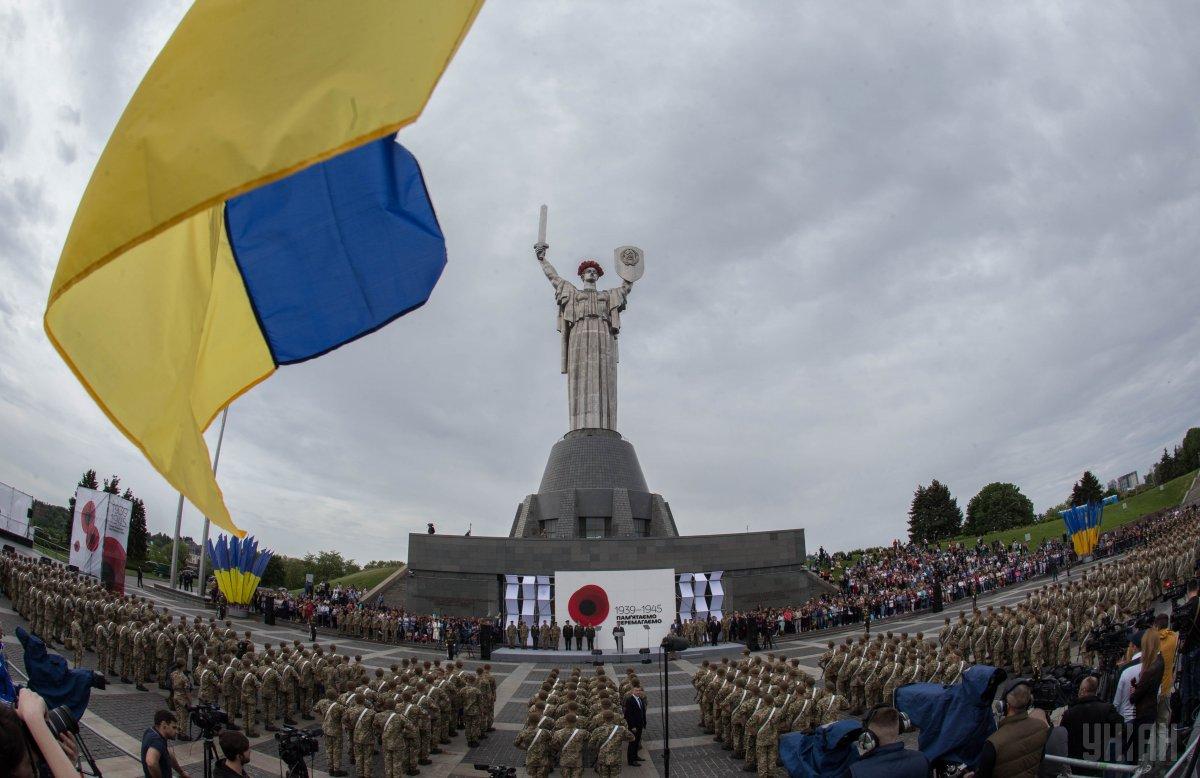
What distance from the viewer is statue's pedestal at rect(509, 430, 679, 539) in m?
37.2

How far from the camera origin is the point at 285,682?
13.6 metres

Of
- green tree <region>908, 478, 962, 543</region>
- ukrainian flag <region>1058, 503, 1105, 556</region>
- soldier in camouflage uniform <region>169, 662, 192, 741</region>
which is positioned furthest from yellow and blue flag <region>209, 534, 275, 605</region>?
green tree <region>908, 478, 962, 543</region>

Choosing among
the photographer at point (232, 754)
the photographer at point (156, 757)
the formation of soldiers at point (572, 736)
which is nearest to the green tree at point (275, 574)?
the formation of soldiers at point (572, 736)

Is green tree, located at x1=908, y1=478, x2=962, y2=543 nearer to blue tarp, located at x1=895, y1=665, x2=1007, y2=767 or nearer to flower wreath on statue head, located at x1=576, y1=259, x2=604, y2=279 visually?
flower wreath on statue head, located at x1=576, y1=259, x2=604, y2=279

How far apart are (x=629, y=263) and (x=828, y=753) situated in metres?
40.6

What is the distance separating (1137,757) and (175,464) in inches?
375

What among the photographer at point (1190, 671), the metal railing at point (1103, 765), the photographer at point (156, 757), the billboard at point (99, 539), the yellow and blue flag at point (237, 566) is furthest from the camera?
the yellow and blue flag at point (237, 566)

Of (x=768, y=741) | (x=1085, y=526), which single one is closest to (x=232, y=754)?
(x=768, y=741)

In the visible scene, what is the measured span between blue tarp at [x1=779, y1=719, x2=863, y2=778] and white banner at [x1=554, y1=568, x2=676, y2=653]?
18.4 m

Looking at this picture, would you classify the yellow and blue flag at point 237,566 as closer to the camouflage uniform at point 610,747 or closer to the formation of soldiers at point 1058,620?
the camouflage uniform at point 610,747

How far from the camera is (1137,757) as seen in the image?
693 centimetres

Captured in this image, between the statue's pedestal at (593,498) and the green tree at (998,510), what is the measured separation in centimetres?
6615

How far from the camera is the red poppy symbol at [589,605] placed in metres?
23.6

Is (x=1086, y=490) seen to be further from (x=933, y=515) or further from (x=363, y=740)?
(x=363, y=740)
